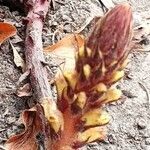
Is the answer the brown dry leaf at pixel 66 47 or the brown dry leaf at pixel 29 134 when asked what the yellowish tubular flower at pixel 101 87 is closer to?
the brown dry leaf at pixel 29 134

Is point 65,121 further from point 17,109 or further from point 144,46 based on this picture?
point 144,46

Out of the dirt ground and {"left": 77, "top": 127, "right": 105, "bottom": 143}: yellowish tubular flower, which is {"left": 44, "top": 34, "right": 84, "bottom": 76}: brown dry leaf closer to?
the dirt ground

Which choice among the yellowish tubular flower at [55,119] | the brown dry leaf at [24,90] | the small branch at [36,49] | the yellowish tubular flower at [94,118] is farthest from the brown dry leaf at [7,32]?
the yellowish tubular flower at [94,118]

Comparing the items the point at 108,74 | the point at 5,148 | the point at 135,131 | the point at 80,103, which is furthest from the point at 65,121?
the point at 135,131

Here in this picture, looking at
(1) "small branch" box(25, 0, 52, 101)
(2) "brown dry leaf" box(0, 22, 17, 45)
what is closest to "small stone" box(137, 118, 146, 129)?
(1) "small branch" box(25, 0, 52, 101)

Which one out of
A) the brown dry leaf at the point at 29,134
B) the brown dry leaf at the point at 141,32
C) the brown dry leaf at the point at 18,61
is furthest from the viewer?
the brown dry leaf at the point at 141,32
